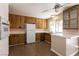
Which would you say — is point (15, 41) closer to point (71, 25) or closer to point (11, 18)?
point (11, 18)

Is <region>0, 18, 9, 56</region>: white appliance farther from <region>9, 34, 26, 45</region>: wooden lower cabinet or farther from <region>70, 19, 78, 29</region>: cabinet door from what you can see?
<region>70, 19, 78, 29</region>: cabinet door

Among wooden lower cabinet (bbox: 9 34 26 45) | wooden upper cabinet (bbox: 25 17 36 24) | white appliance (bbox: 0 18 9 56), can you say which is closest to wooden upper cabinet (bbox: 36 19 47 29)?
wooden upper cabinet (bbox: 25 17 36 24)

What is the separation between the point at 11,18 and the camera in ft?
19.2

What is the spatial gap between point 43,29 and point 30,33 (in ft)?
5.08

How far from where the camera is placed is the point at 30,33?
6457 millimetres

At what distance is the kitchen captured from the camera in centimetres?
375

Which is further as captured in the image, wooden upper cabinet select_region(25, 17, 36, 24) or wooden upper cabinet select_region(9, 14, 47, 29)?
wooden upper cabinet select_region(25, 17, 36, 24)

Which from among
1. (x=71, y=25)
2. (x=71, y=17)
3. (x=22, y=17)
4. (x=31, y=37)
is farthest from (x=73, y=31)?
(x=22, y=17)

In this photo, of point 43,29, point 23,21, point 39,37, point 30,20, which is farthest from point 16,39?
point 43,29

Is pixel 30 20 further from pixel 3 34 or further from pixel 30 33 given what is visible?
pixel 3 34

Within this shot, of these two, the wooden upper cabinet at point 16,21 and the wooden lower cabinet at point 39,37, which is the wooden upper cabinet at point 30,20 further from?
the wooden lower cabinet at point 39,37

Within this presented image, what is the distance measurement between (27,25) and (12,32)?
3.36ft

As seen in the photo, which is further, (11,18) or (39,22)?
(39,22)

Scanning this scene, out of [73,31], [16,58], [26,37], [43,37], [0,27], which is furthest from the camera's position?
[43,37]
